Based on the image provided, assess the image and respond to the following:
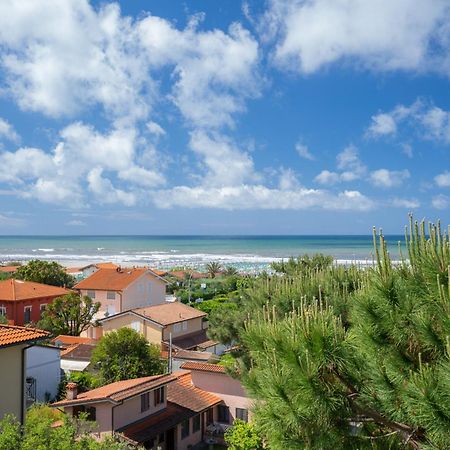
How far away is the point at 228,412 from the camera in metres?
22.8

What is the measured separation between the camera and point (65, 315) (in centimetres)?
3475

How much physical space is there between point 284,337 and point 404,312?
5.48ft

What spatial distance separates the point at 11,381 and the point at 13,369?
0.29 meters

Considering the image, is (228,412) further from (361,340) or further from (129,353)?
(361,340)

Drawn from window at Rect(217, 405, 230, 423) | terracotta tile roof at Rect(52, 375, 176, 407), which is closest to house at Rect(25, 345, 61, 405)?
terracotta tile roof at Rect(52, 375, 176, 407)

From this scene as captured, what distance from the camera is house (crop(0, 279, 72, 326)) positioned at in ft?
132

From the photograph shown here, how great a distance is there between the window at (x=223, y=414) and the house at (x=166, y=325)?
8.86 m

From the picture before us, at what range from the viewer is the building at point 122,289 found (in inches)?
1768

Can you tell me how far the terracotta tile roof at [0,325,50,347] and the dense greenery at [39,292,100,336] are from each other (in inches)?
850

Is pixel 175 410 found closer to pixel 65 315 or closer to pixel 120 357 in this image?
pixel 120 357

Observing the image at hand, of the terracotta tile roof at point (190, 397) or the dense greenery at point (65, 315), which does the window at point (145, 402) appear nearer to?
the terracotta tile roof at point (190, 397)

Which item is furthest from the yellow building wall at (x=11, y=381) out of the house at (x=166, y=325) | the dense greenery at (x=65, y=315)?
the dense greenery at (x=65, y=315)

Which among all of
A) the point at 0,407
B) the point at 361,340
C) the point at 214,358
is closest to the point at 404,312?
the point at 361,340

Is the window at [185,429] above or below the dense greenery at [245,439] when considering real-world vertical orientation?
below
